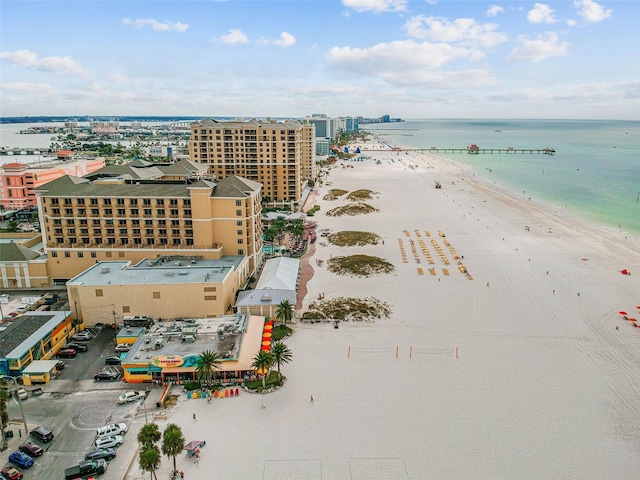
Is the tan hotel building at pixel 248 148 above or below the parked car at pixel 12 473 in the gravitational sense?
above

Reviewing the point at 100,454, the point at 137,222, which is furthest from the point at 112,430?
the point at 137,222

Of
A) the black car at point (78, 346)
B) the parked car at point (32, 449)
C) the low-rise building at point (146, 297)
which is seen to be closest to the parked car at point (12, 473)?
the parked car at point (32, 449)

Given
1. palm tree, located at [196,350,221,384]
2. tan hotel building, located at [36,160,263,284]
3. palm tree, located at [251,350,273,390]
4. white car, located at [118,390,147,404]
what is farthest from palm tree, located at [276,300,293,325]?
white car, located at [118,390,147,404]

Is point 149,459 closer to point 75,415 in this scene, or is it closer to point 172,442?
point 172,442

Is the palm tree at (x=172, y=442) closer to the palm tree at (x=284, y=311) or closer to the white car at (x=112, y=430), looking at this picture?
the white car at (x=112, y=430)

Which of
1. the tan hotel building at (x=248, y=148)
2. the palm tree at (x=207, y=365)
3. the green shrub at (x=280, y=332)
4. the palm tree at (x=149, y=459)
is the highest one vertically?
the tan hotel building at (x=248, y=148)

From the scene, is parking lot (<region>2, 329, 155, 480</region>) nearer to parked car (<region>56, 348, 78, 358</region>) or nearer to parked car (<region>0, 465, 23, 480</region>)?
parked car (<region>56, 348, 78, 358</region>)
